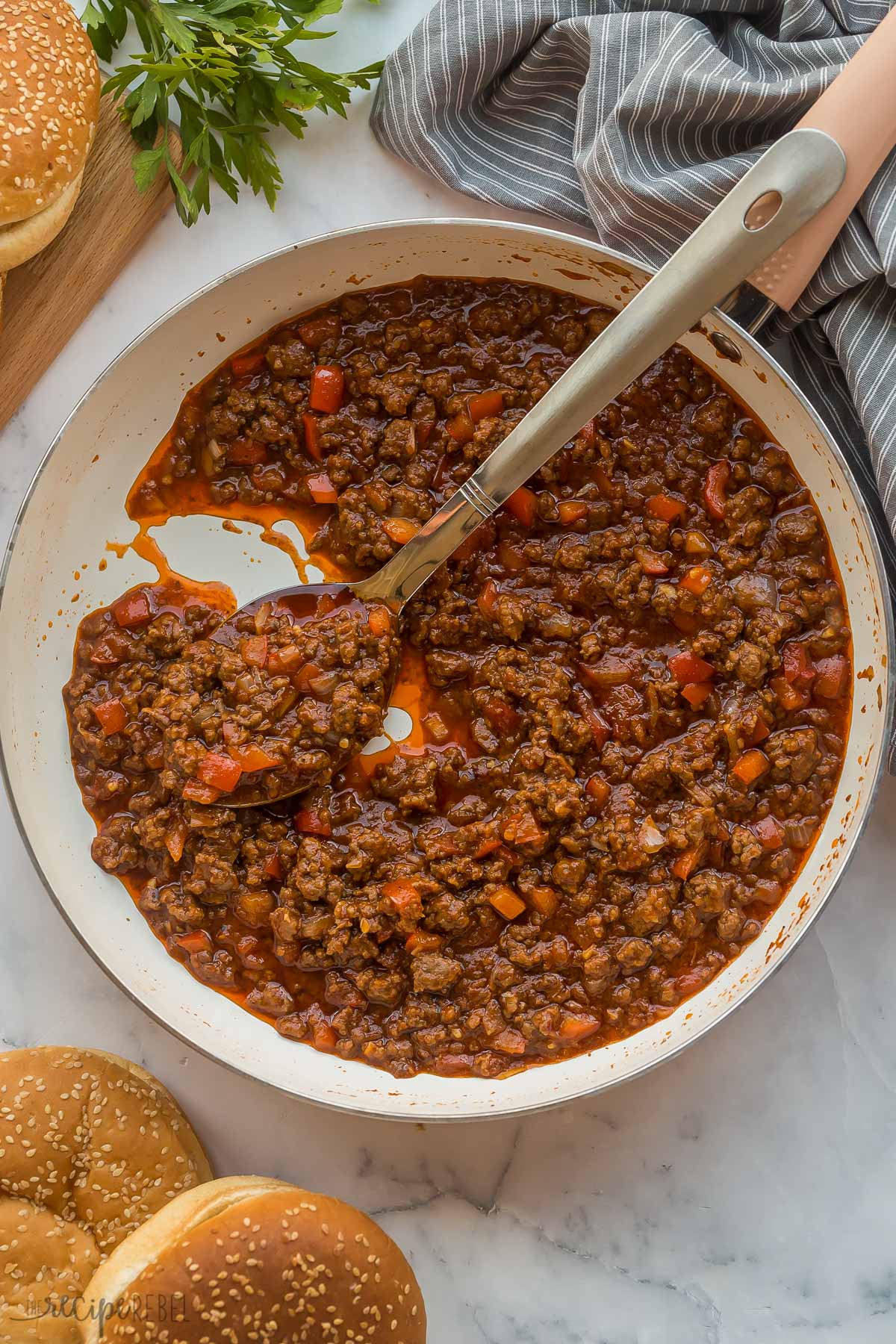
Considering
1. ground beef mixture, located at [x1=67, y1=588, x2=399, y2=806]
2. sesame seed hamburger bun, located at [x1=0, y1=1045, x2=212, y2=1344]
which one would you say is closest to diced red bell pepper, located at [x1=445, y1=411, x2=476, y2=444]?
ground beef mixture, located at [x1=67, y1=588, x2=399, y2=806]

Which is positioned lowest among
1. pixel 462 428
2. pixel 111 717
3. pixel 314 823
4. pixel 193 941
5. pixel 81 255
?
pixel 193 941

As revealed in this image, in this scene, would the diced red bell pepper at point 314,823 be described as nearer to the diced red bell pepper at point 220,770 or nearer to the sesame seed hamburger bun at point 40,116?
the diced red bell pepper at point 220,770

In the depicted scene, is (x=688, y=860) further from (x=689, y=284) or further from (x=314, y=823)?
(x=689, y=284)

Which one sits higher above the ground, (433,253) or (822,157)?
(822,157)

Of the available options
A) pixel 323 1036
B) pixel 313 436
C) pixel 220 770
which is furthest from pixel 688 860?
pixel 313 436

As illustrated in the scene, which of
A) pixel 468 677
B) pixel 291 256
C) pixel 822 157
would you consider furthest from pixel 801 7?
pixel 468 677

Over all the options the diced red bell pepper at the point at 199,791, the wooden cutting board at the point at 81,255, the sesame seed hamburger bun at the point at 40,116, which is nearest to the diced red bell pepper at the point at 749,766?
the diced red bell pepper at the point at 199,791

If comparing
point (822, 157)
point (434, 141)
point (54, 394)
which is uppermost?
point (822, 157)

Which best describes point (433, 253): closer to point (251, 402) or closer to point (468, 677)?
point (251, 402)
